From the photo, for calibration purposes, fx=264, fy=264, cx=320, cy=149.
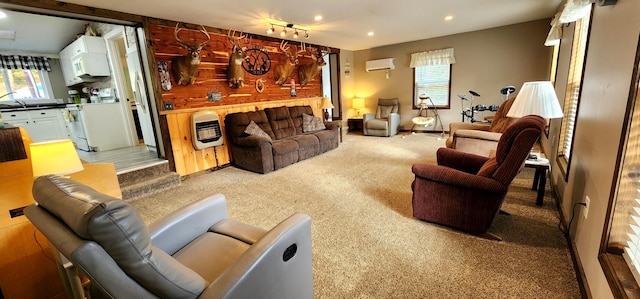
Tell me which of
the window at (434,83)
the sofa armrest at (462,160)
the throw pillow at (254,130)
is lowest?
the sofa armrest at (462,160)

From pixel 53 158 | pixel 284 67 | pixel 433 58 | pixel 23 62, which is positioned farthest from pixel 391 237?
pixel 23 62

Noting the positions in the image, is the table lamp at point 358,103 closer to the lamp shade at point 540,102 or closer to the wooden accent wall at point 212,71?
the wooden accent wall at point 212,71

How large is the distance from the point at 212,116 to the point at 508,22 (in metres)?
5.76

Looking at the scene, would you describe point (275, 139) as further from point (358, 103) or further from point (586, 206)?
point (586, 206)

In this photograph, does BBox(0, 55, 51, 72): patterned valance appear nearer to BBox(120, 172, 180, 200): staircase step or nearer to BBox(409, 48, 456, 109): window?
BBox(120, 172, 180, 200): staircase step

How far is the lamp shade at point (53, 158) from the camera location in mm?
1544

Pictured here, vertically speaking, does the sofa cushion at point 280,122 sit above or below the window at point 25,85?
below

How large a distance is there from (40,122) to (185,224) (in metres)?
6.22

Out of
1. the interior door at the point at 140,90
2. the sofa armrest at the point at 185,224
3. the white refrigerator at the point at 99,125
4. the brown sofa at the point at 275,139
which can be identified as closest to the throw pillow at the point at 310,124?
the brown sofa at the point at 275,139

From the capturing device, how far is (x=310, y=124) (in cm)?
538

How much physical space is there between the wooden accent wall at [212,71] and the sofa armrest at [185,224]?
9.37ft

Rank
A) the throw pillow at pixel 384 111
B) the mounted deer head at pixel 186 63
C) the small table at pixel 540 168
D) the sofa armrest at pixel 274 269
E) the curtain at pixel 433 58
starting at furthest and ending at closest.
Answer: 1. the throw pillow at pixel 384 111
2. the curtain at pixel 433 58
3. the mounted deer head at pixel 186 63
4. the small table at pixel 540 168
5. the sofa armrest at pixel 274 269

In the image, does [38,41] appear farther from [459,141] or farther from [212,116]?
[459,141]

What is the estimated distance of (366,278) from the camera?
1.75m
